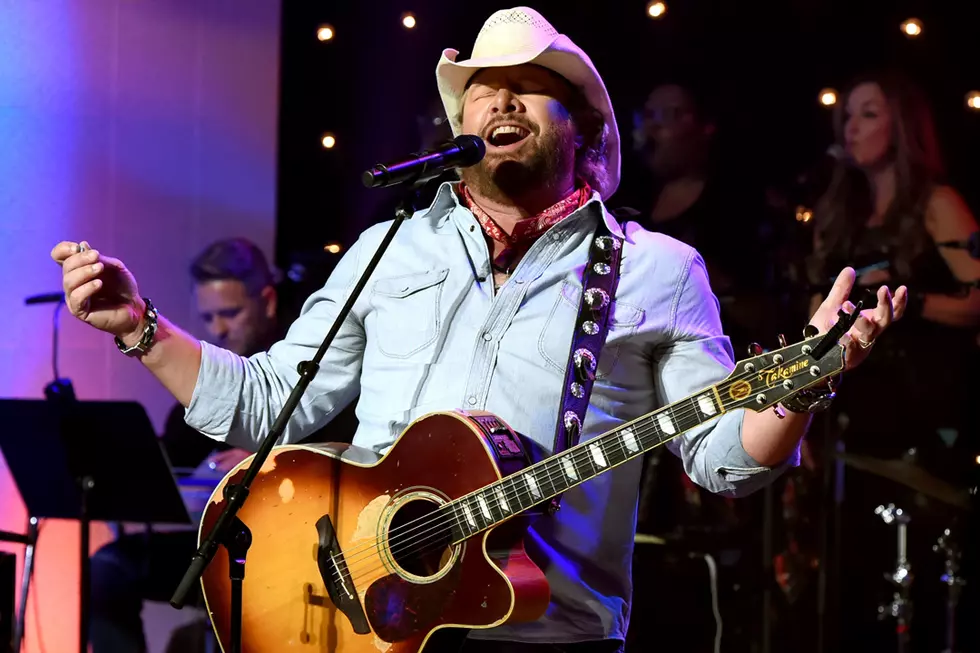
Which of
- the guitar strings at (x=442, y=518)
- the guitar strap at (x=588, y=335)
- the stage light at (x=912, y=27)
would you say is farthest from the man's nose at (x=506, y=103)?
the stage light at (x=912, y=27)

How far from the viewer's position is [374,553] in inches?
91.8

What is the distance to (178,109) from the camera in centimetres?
558

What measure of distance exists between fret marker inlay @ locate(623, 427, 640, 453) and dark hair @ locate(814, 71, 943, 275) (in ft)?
9.97

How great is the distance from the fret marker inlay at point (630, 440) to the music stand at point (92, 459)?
2437 millimetres

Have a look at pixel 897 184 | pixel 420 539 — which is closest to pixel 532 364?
pixel 420 539

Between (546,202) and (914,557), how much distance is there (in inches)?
118

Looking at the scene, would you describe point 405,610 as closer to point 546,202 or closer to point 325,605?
point 325,605

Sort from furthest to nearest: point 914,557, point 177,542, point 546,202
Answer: point 177,542 < point 914,557 < point 546,202

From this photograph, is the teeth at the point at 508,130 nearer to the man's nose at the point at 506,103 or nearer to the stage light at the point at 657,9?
the man's nose at the point at 506,103

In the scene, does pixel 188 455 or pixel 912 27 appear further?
pixel 188 455

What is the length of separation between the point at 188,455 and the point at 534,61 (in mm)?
3324

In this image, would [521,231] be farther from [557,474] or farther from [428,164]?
[557,474]

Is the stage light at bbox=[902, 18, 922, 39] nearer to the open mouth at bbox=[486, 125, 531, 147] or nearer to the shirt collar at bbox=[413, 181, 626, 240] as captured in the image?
the shirt collar at bbox=[413, 181, 626, 240]

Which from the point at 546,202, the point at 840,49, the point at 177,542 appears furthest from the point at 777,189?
the point at 177,542
